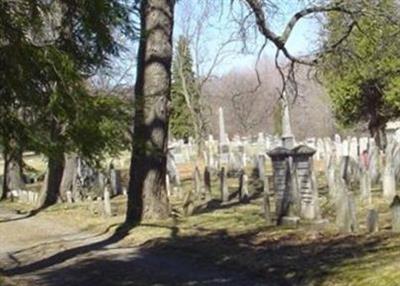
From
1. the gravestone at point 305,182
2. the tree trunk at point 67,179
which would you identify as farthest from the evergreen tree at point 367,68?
the tree trunk at point 67,179

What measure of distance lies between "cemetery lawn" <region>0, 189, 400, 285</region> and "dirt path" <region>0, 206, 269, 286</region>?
203mm

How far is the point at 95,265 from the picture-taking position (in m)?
12.7

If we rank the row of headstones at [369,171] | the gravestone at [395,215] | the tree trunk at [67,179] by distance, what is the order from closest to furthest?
the gravestone at [395,215] < the row of headstones at [369,171] < the tree trunk at [67,179]

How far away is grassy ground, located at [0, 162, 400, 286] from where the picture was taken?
9797 mm

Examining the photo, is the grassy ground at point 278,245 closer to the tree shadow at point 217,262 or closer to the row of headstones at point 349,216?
the tree shadow at point 217,262

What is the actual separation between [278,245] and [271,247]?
0.22 meters

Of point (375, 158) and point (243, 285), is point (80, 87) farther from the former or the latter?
point (375, 158)

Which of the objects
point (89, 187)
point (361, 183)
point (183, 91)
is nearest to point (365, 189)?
point (361, 183)

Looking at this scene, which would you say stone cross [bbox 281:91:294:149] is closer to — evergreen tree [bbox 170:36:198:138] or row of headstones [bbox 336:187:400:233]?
row of headstones [bbox 336:187:400:233]

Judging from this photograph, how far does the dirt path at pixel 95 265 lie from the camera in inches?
427

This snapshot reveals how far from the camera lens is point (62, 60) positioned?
7.70m

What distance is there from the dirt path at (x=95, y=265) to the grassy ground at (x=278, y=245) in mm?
335

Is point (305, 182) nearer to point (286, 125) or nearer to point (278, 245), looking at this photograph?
point (278, 245)

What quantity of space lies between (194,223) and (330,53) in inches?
233
